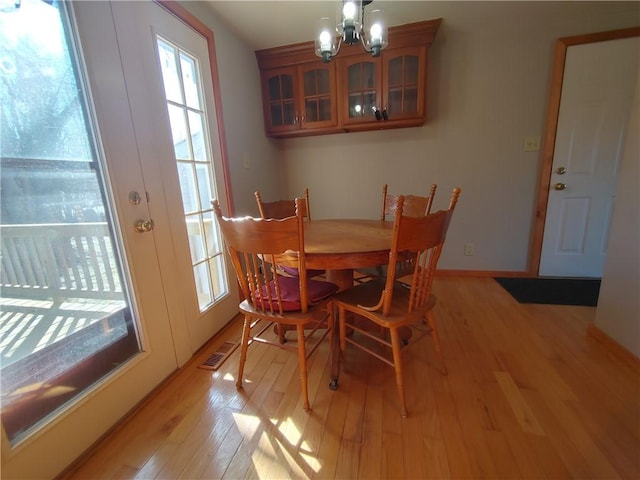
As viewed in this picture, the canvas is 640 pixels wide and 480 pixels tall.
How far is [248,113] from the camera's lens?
7.45 ft

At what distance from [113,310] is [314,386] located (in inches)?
39.4

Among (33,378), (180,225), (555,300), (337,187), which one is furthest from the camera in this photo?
(337,187)

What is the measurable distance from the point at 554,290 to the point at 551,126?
1.39 meters

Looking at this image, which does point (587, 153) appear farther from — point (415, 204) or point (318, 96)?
point (318, 96)

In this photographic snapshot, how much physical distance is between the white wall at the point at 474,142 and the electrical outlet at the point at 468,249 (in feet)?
0.11

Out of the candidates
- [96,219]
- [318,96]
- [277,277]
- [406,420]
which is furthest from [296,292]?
[318,96]

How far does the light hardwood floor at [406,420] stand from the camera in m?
0.98

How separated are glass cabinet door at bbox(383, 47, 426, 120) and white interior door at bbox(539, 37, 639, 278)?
3.88 ft

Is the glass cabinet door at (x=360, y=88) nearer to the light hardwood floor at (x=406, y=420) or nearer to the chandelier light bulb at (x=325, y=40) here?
the chandelier light bulb at (x=325, y=40)

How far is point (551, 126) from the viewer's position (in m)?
2.30

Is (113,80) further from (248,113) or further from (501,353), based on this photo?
(501,353)

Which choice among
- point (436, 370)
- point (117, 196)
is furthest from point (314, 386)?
point (117, 196)

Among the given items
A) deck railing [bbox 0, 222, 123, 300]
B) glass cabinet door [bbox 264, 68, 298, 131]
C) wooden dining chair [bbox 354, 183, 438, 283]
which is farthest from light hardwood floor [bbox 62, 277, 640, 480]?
glass cabinet door [bbox 264, 68, 298, 131]

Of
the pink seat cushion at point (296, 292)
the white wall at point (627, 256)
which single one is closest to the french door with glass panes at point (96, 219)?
the pink seat cushion at point (296, 292)
